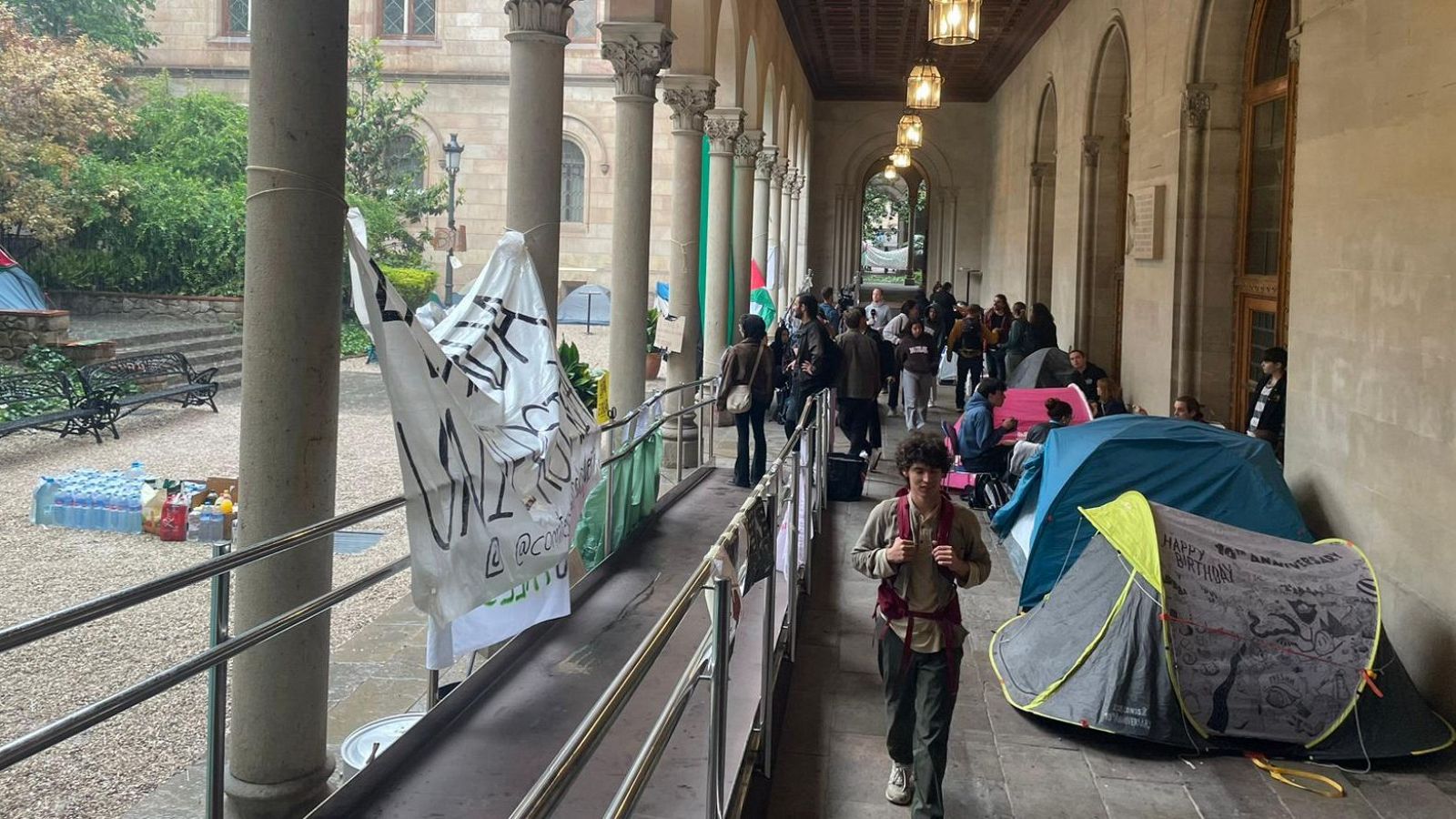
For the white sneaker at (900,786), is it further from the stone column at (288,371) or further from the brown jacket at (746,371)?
the brown jacket at (746,371)

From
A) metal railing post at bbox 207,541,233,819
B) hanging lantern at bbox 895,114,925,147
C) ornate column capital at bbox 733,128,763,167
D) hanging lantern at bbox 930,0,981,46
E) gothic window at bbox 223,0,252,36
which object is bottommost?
metal railing post at bbox 207,541,233,819

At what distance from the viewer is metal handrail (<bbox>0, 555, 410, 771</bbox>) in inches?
116

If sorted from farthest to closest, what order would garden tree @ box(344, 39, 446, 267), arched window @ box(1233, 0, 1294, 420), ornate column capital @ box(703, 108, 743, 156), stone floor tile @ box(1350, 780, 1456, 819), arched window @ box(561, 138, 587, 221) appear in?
arched window @ box(561, 138, 587, 221) → garden tree @ box(344, 39, 446, 267) → ornate column capital @ box(703, 108, 743, 156) → arched window @ box(1233, 0, 1294, 420) → stone floor tile @ box(1350, 780, 1456, 819)

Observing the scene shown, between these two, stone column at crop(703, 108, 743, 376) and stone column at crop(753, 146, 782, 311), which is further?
stone column at crop(753, 146, 782, 311)

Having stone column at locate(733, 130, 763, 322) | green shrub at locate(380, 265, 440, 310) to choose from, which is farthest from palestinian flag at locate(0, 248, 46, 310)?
stone column at locate(733, 130, 763, 322)

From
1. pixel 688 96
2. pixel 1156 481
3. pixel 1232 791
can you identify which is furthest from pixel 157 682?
pixel 688 96

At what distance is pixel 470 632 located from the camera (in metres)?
5.56

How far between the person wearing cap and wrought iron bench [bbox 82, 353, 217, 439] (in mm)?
13959

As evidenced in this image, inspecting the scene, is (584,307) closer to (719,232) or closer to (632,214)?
(719,232)

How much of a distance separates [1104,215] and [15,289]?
678 inches

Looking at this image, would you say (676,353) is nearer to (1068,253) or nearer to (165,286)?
(1068,253)

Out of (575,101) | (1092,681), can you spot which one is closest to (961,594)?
(1092,681)

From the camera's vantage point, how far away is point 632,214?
11.9 m

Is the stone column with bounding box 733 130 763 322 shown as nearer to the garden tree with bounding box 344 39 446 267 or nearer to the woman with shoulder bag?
the woman with shoulder bag
